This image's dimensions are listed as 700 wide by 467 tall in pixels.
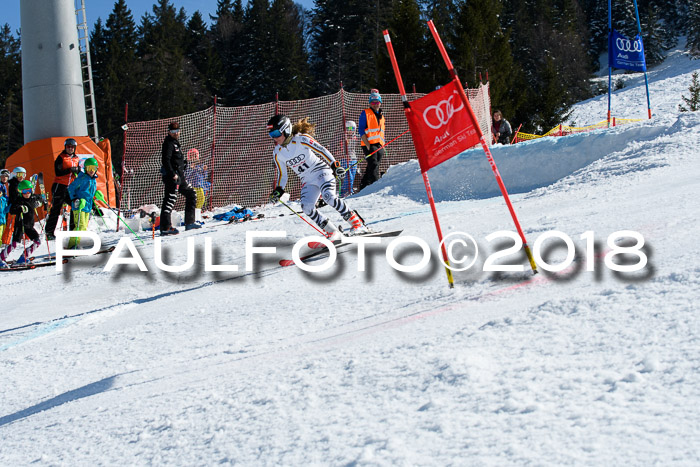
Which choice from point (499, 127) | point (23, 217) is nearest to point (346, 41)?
point (499, 127)

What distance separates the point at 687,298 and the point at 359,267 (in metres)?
3.58

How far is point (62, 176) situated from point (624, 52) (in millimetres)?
12252

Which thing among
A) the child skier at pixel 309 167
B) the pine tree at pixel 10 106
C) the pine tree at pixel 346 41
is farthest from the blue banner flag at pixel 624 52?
the pine tree at pixel 10 106

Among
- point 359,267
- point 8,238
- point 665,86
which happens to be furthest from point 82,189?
point 665,86

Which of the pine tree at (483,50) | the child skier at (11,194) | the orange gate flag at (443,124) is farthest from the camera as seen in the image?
the pine tree at (483,50)

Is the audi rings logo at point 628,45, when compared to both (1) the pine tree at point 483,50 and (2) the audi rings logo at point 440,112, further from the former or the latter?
(1) the pine tree at point 483,50

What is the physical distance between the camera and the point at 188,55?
55312mm

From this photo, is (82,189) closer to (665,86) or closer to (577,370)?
(577,370)

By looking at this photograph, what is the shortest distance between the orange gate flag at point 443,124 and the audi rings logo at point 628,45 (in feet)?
37.5

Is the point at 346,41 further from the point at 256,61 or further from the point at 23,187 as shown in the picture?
the point at 23,187

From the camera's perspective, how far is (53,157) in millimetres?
15977

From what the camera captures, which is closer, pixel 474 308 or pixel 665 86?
pixel 474 308

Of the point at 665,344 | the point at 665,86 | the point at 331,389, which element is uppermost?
the point at 665,86

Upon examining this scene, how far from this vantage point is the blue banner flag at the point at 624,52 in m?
14.3
